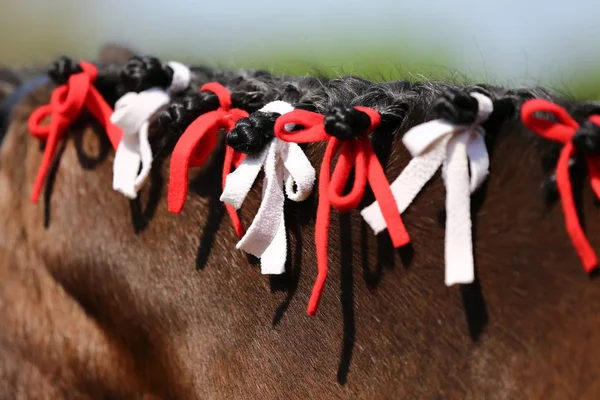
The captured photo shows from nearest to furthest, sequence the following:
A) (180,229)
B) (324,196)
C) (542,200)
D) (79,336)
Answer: (542,200)
(324,196)
(180,229)
(79,336)

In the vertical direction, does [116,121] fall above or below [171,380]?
above

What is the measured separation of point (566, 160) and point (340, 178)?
280mm

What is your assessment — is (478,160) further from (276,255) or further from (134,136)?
(134,136)

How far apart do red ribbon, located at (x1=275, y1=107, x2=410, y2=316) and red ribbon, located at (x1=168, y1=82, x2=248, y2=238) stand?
147 millimetres

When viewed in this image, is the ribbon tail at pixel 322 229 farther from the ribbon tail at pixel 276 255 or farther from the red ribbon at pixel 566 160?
the red ribbon at pixel 566 160

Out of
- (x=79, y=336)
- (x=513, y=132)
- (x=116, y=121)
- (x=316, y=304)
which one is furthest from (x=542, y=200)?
(x=79, y=336)

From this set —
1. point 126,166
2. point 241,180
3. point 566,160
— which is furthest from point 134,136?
point 566,160

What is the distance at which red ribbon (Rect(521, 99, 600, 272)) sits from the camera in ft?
2.31

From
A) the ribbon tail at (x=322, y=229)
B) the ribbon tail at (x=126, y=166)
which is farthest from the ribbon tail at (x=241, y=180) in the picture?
the ribbon tail at (x=126, y=166)

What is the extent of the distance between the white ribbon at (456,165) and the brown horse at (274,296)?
0.08ft

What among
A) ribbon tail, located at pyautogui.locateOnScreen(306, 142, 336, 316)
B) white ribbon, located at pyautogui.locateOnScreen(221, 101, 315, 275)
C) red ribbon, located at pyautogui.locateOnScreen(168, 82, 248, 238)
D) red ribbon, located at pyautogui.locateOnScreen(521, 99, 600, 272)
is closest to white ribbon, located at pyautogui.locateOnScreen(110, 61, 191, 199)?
red ribbon, located at pyautogui.locateOnScreen(168, 82, 248, 238)

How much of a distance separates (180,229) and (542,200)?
599 millimetres

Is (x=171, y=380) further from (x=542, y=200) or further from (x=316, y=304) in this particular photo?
(x=542, y=200)

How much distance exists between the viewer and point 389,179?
0.88 metres
